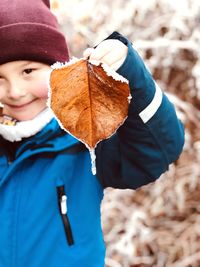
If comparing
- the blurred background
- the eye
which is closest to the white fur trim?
the eye

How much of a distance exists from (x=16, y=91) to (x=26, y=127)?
5.1 inches

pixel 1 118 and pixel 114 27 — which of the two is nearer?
pixel 1 118

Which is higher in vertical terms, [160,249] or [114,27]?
[114,27]

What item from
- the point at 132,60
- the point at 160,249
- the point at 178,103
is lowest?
the point at 160,249

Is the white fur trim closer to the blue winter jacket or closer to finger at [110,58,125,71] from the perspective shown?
the blue winter jacket

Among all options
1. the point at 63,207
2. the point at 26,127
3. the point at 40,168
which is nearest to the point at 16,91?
the point at 26,127

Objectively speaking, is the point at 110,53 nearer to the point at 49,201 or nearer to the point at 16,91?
the point at 16,91

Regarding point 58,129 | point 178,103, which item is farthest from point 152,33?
point 58,129

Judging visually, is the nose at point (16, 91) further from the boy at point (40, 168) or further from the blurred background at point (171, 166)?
the blurred background at point (171, 166)

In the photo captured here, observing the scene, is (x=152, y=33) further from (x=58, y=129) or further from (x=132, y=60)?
(x=132, y=60)

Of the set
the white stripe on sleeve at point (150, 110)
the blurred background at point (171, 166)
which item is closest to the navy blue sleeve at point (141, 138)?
the white stripe on sleeve at point (150, 110)

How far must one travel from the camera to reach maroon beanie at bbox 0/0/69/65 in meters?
1.59

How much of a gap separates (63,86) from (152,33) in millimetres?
2144

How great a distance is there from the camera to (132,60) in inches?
52.4
